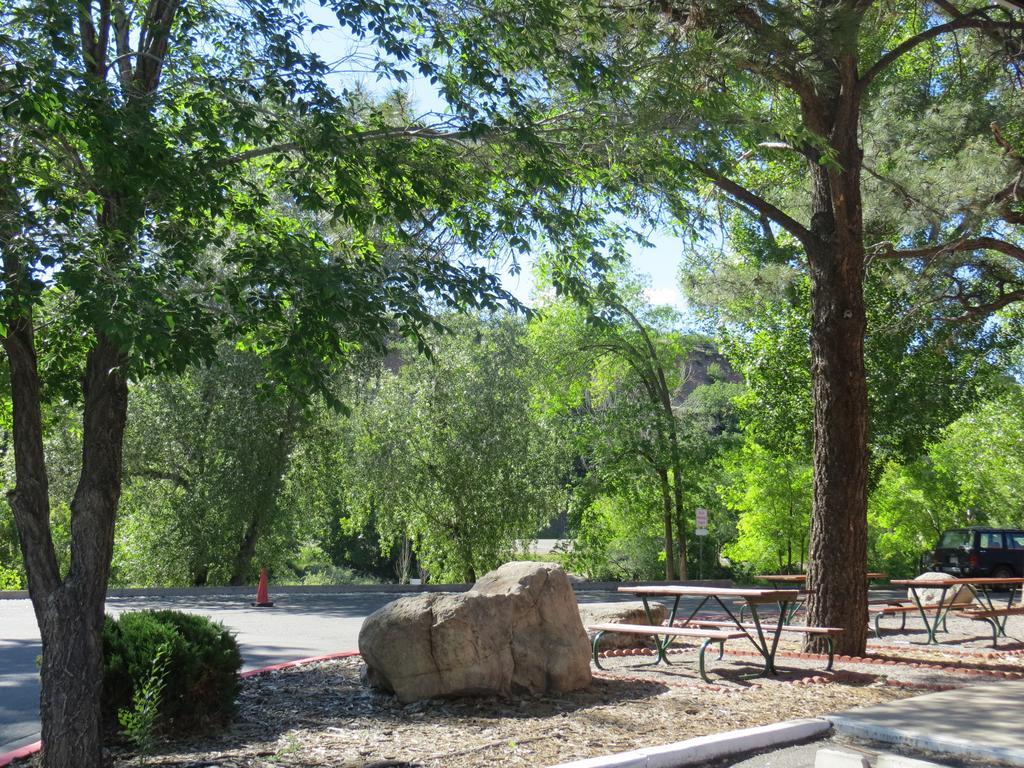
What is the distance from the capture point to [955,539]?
28.2 meters

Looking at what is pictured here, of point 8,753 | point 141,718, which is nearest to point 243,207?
point 141,718

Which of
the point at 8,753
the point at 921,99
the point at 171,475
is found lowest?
the point at 8,753

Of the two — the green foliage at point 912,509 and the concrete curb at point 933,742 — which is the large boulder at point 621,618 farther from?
the green foliage at point 912,509

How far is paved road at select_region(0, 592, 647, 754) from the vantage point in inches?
338

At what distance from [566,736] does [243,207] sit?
14.1ft

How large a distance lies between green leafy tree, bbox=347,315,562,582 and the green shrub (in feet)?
60.5

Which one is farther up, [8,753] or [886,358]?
[886,358]

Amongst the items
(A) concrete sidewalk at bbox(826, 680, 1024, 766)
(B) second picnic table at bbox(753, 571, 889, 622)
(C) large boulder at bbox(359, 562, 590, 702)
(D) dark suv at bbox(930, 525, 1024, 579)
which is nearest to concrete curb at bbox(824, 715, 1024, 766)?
(A) concrete sidewalk at bbox(826, 680, 1024, 766)

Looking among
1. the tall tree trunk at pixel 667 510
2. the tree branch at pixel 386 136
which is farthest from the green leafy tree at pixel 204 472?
the tree branch at pixel 386 136

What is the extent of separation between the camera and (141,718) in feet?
18.9

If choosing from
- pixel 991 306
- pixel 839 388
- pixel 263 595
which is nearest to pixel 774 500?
pixel 991 306

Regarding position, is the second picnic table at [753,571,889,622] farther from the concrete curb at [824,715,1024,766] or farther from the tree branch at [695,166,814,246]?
the tree branch at [695,166,814,246]

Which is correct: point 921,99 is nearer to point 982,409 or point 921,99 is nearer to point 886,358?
point 886,358

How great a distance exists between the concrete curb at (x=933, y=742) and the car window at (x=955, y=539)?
78.0 ft
